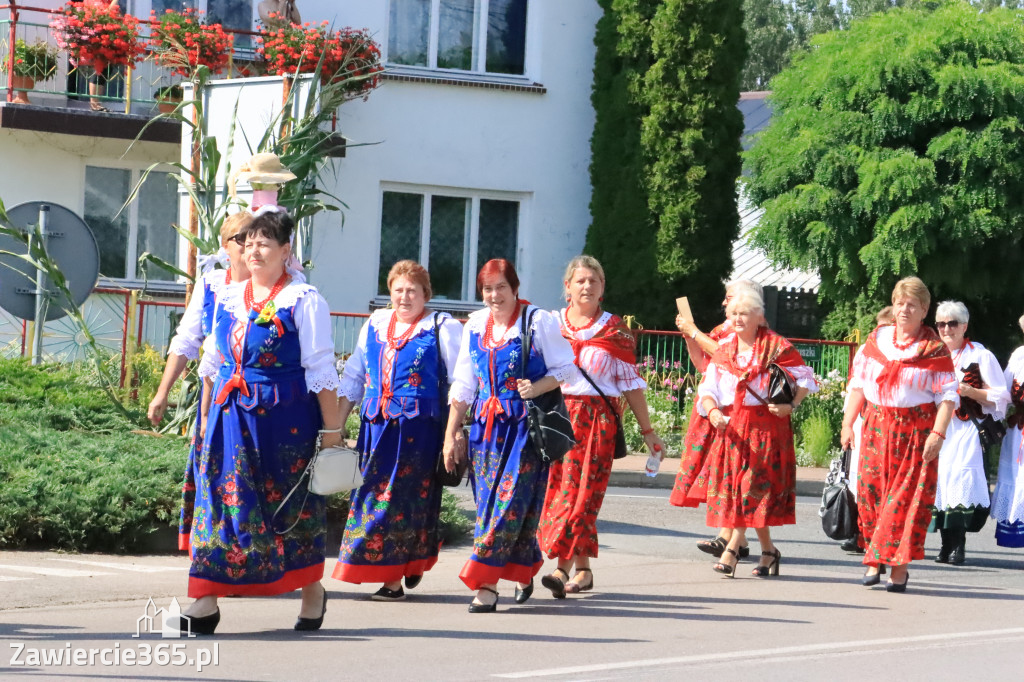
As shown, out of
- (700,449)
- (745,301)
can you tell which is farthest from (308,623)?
(745,301)

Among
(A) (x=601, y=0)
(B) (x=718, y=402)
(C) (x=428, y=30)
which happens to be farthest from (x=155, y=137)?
(B) (x=718, y=402)

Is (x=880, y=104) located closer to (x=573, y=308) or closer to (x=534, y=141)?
(x=534, y=141)

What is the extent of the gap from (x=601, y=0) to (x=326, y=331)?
15.2 metres

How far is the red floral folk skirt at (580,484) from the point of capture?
8836 millimetres

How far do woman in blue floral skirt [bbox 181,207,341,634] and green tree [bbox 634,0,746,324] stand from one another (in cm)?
1390

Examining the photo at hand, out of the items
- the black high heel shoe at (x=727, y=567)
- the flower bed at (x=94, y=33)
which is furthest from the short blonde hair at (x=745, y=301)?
the flower bed at (x=94, y=33)

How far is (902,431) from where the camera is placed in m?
9.68

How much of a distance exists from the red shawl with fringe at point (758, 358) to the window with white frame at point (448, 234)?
452 inches

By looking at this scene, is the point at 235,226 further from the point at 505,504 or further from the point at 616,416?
the point at 616,416

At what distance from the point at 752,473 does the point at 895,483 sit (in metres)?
0.89

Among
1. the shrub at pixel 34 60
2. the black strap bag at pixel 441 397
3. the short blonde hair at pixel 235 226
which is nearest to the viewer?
the short blonde hair at pixel 235 226

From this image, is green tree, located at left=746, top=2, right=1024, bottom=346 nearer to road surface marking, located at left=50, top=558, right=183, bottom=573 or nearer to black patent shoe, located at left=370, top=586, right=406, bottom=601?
black patent shoe, located at left=370, top=586, right=406, bottom=601

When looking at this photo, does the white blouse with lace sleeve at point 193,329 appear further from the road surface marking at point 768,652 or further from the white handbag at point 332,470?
the road surface marking at point 768,652

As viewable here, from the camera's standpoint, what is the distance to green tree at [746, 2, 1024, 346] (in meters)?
18.8
